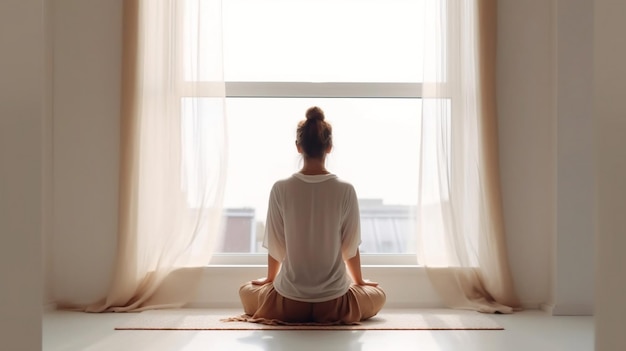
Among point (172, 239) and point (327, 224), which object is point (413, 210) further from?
point (172, 239)

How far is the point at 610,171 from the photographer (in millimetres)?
1258

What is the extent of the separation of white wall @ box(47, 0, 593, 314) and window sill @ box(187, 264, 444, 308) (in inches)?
21.8

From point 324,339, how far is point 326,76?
2.07 meters

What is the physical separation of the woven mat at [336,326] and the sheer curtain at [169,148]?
0.30 meters

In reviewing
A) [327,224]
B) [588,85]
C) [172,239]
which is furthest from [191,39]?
[588,85]

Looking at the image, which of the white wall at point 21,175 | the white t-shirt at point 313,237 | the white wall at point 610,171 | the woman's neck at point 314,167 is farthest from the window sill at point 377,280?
the white wall at point 21,175

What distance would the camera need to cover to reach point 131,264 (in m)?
4.88

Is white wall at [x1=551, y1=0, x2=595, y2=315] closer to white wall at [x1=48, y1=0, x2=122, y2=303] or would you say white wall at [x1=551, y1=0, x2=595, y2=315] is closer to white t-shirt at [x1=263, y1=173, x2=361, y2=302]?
white t-shirt at [x1=263, y1=173, x2=361, y2=302]

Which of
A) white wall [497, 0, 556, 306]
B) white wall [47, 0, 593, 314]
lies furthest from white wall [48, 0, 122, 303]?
white wall [497, 0, 556, 306]

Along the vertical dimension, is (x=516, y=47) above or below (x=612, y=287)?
above

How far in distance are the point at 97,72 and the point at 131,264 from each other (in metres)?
1.17

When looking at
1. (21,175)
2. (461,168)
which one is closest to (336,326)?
(461,168)

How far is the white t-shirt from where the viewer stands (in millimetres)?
4148

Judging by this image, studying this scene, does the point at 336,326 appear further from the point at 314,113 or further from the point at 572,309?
the point at 572,309
